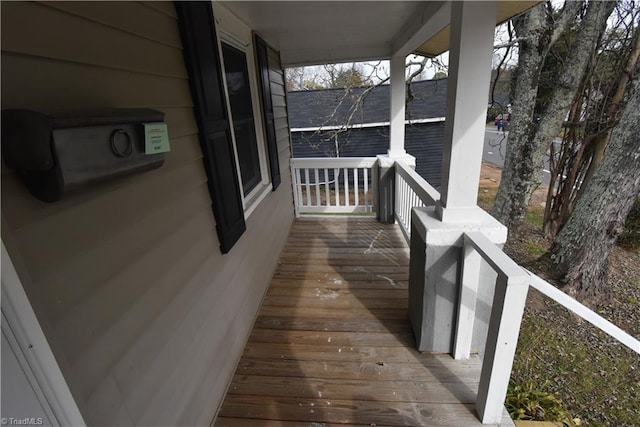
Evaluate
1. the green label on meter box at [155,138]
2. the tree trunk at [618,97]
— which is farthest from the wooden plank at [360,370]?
the tree trunk at [618,97]

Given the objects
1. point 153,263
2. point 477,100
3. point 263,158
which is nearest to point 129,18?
point 153,263

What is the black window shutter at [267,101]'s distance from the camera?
2.75 m

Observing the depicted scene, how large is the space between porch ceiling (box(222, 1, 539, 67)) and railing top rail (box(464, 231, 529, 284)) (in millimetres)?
1342

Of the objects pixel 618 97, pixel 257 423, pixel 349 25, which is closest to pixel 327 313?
pixel 257 423

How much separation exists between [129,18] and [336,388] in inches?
80.2

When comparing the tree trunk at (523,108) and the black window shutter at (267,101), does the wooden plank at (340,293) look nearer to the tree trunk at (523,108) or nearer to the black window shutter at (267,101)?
the black window shutter at (267,101)

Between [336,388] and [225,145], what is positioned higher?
[225,145]

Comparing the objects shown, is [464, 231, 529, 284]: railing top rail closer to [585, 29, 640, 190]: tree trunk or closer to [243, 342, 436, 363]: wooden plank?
[243, 342, 436, 363]: wooden plank

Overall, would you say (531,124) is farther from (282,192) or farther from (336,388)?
(336,388)

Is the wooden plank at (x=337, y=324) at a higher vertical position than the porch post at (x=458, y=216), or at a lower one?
lower

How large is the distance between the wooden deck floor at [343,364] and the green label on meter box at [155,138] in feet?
4.85

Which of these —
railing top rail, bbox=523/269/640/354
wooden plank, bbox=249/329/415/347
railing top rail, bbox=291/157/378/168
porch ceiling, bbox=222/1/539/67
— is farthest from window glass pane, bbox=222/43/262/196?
railing top rail, bbox=523/269/640/354

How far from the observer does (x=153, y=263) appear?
1117 millimetres

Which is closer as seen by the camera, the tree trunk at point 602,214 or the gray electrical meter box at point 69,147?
the gray electrical meter box at point 69,147
